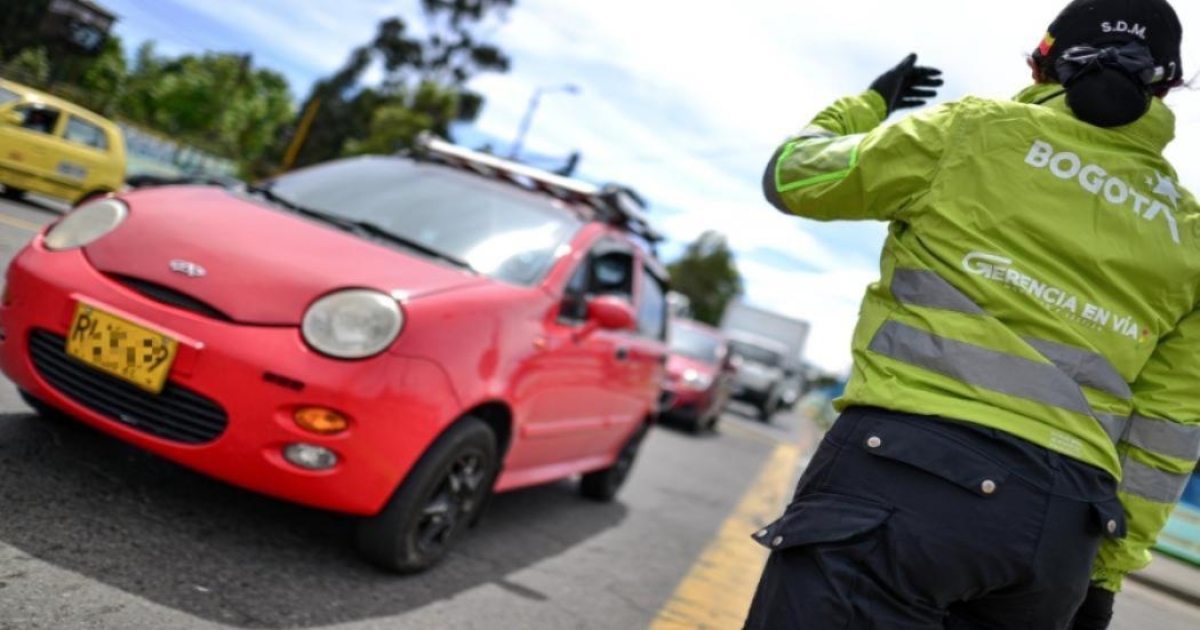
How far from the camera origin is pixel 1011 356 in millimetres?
1692

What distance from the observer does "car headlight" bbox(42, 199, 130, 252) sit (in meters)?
3.55

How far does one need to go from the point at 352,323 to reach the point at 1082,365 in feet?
7.24

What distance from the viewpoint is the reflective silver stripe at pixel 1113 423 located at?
1755mm

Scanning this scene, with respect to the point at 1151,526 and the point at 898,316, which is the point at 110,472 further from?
the point at 1151,526

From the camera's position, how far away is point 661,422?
1397cm

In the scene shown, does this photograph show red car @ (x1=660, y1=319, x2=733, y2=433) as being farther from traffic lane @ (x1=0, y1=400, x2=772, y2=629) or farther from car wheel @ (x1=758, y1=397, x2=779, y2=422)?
car wheel @ (x1=758, y1=397, x2=779, y2=422)

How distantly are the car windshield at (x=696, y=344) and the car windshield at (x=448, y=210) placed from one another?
9084 millimetres

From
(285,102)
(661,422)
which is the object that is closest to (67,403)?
(661,422)

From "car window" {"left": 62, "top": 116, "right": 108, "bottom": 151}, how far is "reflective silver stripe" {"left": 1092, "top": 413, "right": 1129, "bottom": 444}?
43.3 ft

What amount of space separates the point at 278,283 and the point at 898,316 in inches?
84.4

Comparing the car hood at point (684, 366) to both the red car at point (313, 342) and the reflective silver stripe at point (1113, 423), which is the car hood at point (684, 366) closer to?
the red car at point (313, 342)

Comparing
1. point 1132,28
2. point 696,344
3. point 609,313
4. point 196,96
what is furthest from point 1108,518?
point 196,96

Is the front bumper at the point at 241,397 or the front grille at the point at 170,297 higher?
the front grille at the point at 170,297

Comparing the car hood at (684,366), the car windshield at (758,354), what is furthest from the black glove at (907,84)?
the car windshield at (758,354)
